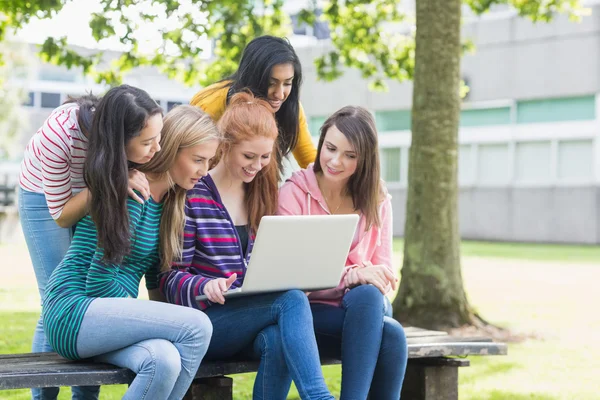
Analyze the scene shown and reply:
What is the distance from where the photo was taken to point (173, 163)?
3.27m

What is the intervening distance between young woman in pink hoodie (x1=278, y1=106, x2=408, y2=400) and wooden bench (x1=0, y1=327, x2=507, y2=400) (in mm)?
197

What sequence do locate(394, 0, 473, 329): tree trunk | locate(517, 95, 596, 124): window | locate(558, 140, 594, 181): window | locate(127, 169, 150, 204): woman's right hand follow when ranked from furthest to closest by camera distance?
locate(558, 140, 594, 181): window < locate(517, 95, 596, 124): window < locate(394, 0, 473, 329): tree trunk < locate(127, 169, 150, 204): woman's right hand

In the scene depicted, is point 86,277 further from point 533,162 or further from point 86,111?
point 533,162

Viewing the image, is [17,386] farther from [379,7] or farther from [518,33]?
[518,33]

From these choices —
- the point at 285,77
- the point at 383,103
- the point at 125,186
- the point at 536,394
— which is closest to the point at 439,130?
the point at 536,394

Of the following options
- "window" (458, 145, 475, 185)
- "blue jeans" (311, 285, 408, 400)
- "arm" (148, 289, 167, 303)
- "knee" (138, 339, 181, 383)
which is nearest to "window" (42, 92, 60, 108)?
"window" (458, 145, 475, 185)

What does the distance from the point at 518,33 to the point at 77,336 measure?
2067cm

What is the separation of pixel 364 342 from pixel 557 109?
19.5 meters

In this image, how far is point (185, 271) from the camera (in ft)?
11.2

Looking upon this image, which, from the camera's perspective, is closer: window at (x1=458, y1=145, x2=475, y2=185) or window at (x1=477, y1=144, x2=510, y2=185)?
window at (x1=477, y1=144, x2=510, y2=185)

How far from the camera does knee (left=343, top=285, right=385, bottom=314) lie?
343 centimetres

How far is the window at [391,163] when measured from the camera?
989 inches

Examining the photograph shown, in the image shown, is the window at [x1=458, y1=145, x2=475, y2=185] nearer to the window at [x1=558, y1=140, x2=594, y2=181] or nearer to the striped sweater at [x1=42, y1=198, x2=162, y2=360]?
the window at [x1=558, y1=140, x2=594, y2=181]

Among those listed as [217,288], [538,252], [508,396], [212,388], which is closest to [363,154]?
[217,288]
